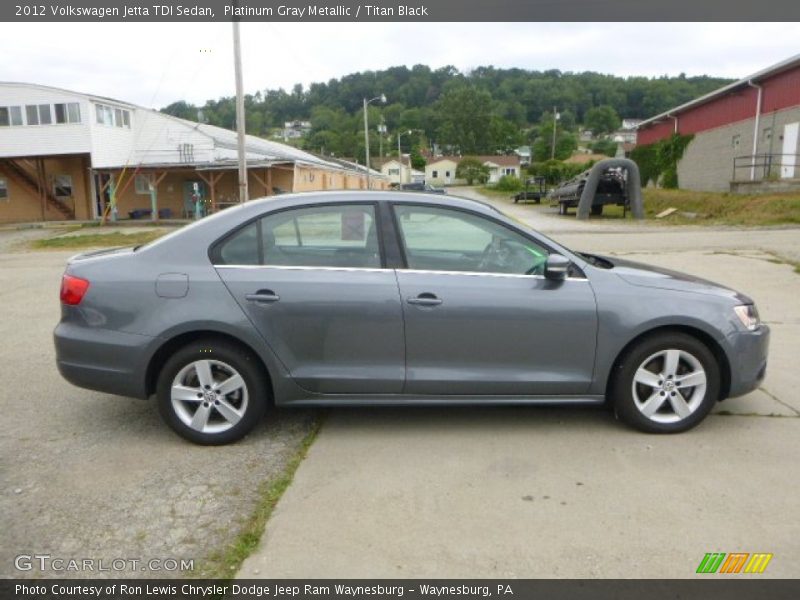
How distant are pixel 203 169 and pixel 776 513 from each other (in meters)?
30.5

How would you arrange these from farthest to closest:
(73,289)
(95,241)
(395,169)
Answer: (395,169) → (95,241) → (73,289)

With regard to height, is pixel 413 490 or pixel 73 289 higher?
pixel 73 289

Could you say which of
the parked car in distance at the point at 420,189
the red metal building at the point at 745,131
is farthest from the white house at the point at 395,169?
the parked car in distance at the point at 420,189

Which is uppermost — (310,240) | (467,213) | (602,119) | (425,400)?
(602,119)

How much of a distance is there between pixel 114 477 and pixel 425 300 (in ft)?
6.84

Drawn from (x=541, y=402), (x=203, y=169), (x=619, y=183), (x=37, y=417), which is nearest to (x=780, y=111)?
(x=619, y=183)

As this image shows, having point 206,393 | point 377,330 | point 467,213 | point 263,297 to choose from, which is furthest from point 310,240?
point 206,393

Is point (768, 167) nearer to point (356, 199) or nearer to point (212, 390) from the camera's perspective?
point (356, 199)

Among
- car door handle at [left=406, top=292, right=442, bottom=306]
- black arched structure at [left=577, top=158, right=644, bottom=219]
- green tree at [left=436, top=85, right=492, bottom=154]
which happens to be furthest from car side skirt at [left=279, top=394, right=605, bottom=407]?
green tree at [left=436, top=85, right=492, bottom=154]

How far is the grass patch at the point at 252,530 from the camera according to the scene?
2.70 m

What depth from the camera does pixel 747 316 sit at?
4078mm

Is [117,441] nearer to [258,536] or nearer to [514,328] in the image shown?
[258,536]

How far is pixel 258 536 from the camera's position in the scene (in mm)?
2934

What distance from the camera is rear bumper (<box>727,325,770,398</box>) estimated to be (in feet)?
13.1
